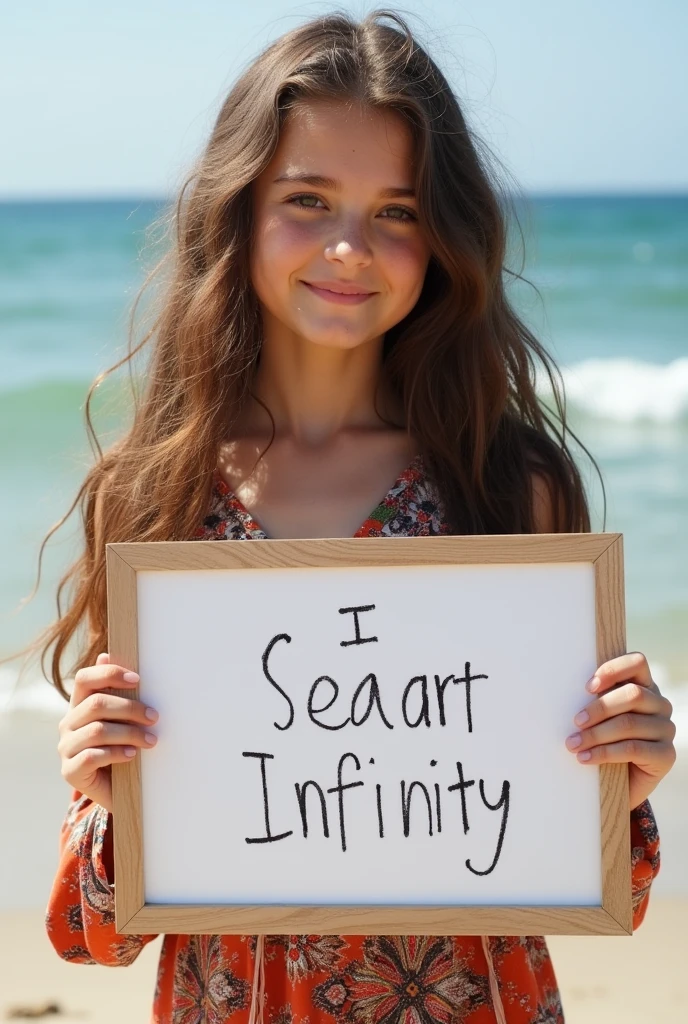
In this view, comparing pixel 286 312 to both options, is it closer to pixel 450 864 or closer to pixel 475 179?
pixel 475 179

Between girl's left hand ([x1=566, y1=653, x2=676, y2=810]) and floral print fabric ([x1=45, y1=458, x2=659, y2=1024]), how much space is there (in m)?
0.26

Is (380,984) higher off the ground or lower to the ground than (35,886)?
lower

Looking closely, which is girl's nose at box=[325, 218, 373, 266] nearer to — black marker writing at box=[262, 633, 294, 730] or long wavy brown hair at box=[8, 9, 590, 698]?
long wavy brown hair at box=[8, 9, 590, 698]

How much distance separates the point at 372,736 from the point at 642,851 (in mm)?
454

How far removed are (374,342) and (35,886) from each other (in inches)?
104

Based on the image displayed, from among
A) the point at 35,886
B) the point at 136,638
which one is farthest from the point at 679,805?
the point at 136,638

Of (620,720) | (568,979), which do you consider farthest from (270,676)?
(568,979)

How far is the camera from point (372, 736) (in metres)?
1.53

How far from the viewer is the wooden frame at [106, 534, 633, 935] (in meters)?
1.50

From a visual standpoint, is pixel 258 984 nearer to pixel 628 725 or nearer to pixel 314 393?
pixel 628 725

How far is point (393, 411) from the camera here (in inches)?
87.8

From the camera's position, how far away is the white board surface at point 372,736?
4.98ft

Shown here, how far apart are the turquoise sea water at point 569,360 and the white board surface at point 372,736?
3.01ft

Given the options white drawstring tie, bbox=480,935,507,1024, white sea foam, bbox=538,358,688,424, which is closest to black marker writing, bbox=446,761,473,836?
white drawstring tie, bbox=480,935,507,1024
